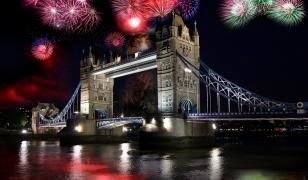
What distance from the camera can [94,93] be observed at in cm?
5647

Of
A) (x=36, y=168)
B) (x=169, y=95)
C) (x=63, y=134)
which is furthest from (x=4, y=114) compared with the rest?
(x=36, y=168)

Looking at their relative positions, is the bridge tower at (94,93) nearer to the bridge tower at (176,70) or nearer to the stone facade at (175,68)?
the stone facade at (175,68)

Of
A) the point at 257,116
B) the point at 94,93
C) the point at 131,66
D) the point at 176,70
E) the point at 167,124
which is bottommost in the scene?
the point at 167,124

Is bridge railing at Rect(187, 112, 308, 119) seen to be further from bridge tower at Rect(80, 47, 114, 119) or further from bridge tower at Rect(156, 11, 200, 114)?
bridge tower at Rect(80, 47, 114, 119)

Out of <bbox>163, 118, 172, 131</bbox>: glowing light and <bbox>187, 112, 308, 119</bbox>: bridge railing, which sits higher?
<bbox>187, 112, 308, 119</bbox>: bridge railing

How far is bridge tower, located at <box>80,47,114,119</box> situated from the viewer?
186 feet

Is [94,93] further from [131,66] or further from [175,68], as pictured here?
[175,68]

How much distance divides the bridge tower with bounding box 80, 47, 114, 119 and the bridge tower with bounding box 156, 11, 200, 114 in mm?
18410

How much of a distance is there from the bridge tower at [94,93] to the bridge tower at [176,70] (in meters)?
18.4

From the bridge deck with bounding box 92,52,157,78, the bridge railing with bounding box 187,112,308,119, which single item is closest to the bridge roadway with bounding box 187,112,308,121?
the bridge railing with bounding box 187,112,308,119

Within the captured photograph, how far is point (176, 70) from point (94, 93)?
2078 cm

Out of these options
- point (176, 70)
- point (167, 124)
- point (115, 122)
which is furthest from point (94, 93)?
point (167, 124)

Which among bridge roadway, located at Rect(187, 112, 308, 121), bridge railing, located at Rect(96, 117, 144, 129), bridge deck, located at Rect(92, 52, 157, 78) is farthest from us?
bridge railing, located at Rect(96, 117, 144, 129)

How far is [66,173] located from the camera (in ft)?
66.2
